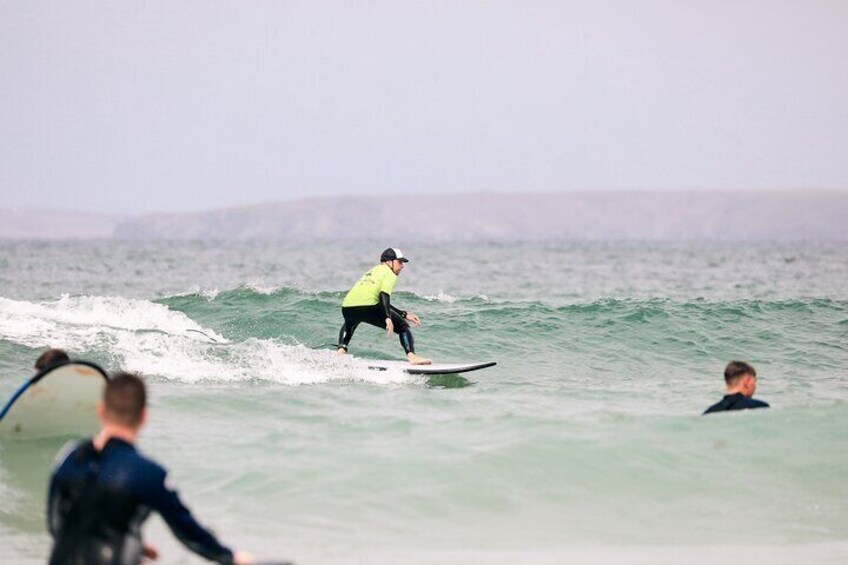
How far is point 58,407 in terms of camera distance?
7.36 meters

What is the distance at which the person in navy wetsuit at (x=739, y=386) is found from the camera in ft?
30.5

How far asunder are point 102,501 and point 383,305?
10.8 m

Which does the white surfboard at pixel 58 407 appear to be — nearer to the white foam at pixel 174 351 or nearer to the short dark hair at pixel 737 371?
the short dark hair at pixel 737 371

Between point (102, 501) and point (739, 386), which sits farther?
point (739, 386)

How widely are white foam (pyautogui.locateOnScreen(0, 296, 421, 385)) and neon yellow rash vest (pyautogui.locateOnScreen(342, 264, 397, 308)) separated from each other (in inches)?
32.6

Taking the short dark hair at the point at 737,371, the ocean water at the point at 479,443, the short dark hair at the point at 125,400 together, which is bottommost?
the ocean water at the point at 479,443

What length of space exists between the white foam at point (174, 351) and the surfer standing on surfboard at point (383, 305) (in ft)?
1.94

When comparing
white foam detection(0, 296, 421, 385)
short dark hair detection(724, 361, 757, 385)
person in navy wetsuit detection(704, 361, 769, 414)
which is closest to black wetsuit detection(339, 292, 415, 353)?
white foam detection(0, 296, 421, 385)

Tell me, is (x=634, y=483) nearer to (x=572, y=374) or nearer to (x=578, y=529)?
(x=578, y=529)

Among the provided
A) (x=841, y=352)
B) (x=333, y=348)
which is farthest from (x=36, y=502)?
(x=841, y=352)

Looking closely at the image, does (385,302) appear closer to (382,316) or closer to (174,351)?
(382,316)

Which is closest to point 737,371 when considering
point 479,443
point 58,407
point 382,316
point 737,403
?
point 737,403

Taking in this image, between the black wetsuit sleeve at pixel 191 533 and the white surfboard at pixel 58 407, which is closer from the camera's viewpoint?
the black wetsuit sleeve at pixel 191 533

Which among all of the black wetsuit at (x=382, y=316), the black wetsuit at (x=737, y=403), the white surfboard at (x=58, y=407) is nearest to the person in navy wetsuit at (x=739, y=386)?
the black wetsuit at (x=737, y=403)
